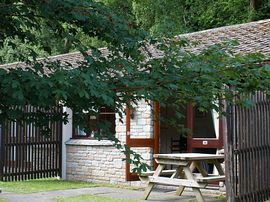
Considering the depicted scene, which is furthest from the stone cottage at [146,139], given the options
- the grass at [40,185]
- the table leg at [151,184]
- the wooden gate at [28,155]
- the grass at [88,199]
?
the grass at [88,199]

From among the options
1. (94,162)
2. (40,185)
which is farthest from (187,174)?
(40,185)

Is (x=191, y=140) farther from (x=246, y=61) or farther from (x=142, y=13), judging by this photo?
(x=142, y=13)

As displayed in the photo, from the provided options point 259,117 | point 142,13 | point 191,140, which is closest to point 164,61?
point 259,117

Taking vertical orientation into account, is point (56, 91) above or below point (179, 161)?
above

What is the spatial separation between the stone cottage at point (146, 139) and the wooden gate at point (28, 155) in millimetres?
271

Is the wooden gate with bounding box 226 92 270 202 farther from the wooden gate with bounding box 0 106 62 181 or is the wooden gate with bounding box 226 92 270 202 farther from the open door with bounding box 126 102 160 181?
the wooden gate with bounding box 0 106 62 181

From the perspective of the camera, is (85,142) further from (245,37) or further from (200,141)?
(245,37)

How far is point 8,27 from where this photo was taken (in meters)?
4.12

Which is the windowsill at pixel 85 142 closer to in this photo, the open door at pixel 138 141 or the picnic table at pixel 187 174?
the open door at pixel 138 141

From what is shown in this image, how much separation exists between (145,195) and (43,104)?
280 inches

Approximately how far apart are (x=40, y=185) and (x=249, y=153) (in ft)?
18.8

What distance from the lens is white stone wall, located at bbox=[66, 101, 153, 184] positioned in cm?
1244

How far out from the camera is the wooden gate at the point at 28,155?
1387 centimetres

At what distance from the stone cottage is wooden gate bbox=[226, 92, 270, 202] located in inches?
53.4
